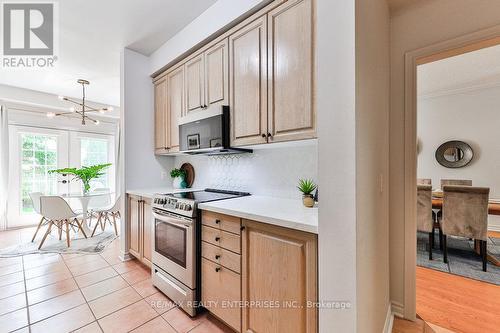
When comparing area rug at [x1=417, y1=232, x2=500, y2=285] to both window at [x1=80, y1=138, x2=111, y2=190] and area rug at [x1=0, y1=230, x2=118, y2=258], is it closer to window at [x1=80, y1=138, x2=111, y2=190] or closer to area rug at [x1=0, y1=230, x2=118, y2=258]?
area rug at [x1=0, y1=230, x2=118, y2=258]

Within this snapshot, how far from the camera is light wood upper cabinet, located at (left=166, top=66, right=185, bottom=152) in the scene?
2508 mm

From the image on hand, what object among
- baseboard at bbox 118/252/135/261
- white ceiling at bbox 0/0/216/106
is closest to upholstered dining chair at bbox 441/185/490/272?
white ceiling at bbox 0/0/216/106

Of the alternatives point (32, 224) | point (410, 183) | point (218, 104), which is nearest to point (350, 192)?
point (410, 183)

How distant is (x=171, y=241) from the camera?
1.91 metres

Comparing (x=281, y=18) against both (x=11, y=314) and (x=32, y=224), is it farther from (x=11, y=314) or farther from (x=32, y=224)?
(x=32, y=224)

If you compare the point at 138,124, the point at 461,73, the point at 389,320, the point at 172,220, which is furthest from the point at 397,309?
the point at 461,73

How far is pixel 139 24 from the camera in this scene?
89.4 inches

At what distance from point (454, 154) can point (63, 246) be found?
692 centimetres

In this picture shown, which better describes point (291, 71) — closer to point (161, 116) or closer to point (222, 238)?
point (222, 238)

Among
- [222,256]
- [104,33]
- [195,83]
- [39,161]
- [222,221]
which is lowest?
[222,256]

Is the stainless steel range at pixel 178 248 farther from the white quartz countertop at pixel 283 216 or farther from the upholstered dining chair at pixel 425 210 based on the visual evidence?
the upholstered dining chair at pixel 425 210

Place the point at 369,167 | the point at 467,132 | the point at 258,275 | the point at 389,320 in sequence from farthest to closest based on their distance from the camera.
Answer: the point at 467,132
the point at 389,320
the point at 258,275
the point at 369,167

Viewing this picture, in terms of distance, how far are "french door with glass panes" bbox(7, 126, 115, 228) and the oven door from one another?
2998 mm

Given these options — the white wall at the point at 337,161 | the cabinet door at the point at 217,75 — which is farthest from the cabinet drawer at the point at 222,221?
the cabinet door at the point at 217,75
